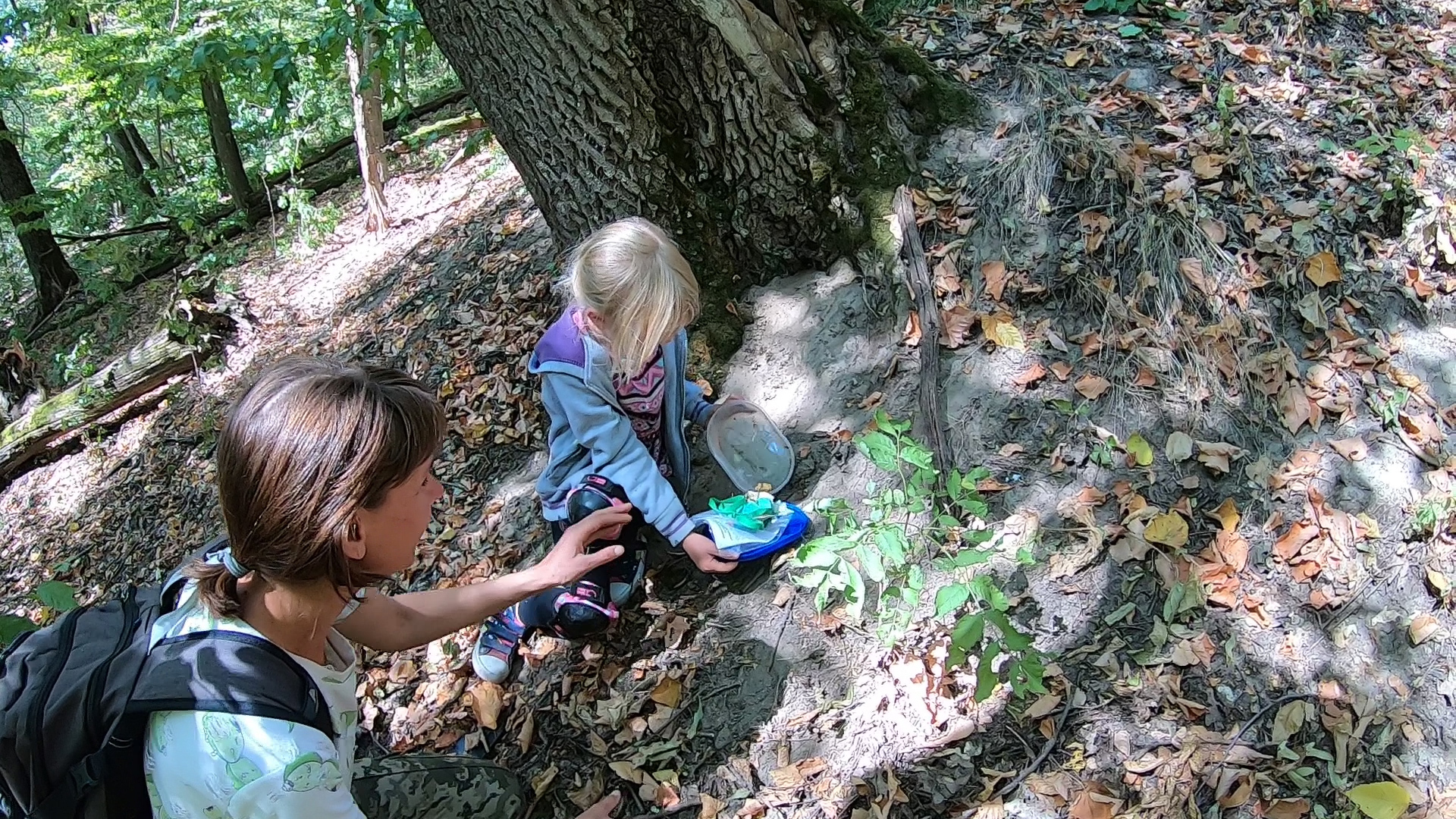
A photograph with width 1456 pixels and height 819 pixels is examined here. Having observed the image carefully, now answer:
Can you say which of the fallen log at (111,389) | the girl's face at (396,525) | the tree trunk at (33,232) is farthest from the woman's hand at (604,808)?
the tree trunk at (33,232)

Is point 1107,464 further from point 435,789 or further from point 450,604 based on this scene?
point 435,789

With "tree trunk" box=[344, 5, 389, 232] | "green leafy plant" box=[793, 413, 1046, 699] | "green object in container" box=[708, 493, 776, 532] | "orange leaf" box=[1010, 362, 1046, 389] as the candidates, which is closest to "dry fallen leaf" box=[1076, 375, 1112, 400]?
"orange leaf" box=[1010, 362, 1046, 389]

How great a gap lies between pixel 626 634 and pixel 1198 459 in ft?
6.52

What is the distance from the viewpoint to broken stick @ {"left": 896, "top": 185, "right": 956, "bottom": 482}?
3.09 meters

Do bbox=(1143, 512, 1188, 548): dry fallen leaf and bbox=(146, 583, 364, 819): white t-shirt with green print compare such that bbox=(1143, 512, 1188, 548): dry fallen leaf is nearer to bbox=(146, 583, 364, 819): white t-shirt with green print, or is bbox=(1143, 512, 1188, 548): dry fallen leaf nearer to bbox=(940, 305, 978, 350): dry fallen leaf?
bbox=(940, 305, 978, 350): dry fallen leaf

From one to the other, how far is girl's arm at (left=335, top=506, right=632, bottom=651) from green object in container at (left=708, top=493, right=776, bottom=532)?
1.53 ft

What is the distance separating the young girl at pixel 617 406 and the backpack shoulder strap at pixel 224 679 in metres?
1.27

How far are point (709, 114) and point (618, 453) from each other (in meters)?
1.44

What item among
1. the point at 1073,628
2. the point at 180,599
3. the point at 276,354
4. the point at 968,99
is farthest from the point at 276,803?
the point at 276,354

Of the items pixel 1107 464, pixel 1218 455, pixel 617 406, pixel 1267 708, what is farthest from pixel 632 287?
pixel 1267 708

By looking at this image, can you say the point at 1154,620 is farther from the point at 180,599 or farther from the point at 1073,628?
the point at 180,599

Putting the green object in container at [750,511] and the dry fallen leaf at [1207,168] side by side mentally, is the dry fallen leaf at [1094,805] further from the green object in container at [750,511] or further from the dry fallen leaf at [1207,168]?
the dry fallen leaf at [1207,168]

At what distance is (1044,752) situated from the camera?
243 cm

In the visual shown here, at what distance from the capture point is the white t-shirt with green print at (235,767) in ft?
5.39
